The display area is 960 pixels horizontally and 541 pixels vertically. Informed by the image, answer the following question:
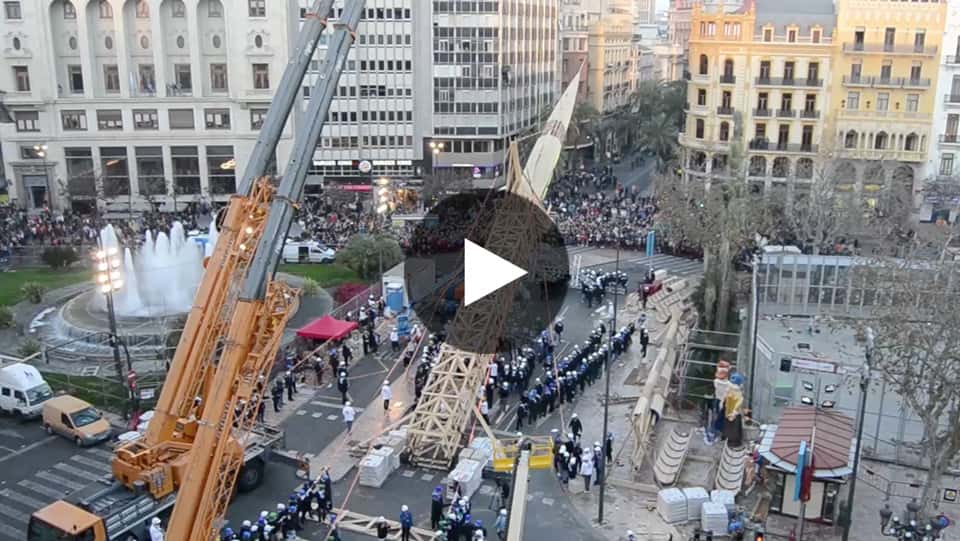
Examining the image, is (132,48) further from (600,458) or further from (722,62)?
(600,458)

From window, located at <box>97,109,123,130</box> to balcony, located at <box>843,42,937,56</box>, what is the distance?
5251 centimetres

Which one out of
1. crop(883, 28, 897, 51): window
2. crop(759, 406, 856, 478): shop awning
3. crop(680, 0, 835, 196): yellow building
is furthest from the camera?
crop(680, 0, 835, 196): yellow building

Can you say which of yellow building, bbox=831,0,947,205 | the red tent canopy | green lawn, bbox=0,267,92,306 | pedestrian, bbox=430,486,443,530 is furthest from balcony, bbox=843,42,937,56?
green lawn, bbox=0,267,92,306

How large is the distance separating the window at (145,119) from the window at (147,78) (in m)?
2.08

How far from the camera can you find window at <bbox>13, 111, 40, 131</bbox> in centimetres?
6638

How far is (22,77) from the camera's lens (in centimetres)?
6650

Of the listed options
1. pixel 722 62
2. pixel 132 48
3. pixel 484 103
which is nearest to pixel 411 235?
pixel 484 103

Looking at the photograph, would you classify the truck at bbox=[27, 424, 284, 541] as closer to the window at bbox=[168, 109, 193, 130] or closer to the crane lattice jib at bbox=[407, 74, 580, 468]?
the crane lattice jib at bbox=[407, 74, 580, 468]

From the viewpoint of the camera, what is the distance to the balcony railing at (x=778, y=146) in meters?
60.8

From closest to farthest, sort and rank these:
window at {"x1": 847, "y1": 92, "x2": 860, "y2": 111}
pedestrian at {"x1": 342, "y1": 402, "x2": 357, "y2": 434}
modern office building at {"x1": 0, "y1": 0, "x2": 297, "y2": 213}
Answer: pedestrian at {"x1": 342, "y1": 402, "x2": 357, "y2": 434} < window at {"x1": 847, "y1": 92, "x2": 860, "y2": 111} < modern office building at {"x1": 0, "y1": 0, "x2": 297, "y2": 213}

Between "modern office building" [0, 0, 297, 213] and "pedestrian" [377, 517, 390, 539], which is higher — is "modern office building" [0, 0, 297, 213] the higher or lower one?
the higher one

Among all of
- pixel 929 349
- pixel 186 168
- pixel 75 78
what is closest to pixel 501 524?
pixel 929 349

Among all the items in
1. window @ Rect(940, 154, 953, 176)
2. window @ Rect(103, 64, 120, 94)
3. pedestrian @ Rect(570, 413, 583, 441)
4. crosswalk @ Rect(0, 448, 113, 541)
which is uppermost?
window @ Rect(103, 64, 120, 94)

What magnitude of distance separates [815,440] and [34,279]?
129 feet
